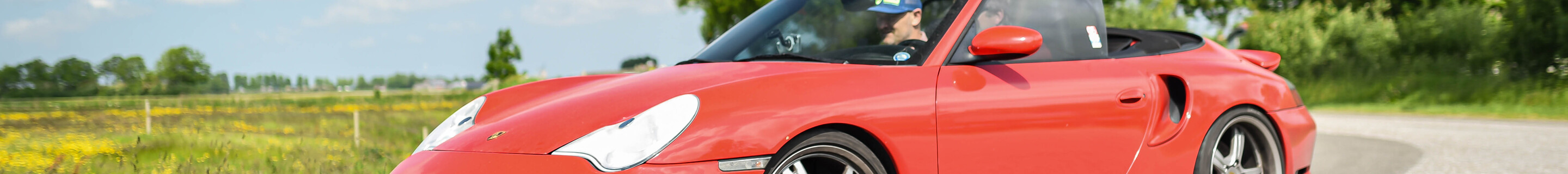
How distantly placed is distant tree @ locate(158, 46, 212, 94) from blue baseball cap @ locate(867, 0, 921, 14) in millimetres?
27418

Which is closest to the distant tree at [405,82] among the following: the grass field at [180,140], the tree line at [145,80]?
the tree line at [145,80]

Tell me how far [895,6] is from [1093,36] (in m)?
0.66

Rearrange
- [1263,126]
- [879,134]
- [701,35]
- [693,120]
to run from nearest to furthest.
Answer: [693,120]
[879,134]
[1263,126]
[701,35]

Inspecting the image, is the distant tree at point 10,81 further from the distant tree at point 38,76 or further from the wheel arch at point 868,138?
the wheel arch at point 868,138

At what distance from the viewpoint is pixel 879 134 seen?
2.74m

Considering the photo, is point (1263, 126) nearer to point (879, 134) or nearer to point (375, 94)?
point (879, 134)

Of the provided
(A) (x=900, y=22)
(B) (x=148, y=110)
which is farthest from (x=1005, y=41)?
(B) (x=148, y=110)

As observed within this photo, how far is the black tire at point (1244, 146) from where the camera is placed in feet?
12.4

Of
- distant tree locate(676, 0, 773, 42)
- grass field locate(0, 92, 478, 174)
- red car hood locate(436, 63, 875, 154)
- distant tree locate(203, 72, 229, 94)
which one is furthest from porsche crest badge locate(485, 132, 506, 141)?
distant tree locate(676, 0, 773, 42)

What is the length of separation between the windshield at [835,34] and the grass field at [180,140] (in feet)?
11.6

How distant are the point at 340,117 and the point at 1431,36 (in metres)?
19.1

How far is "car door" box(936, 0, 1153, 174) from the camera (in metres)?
2.91

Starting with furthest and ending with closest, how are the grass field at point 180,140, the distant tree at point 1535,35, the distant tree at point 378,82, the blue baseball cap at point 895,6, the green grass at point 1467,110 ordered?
the distant tree at point 378,82
the distant tree at point 1535,35
the green grass at point 1467,110
the grass field at point 180,140
the blue baseball cap at point 895,6

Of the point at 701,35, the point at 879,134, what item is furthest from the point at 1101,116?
the point at 701,35
